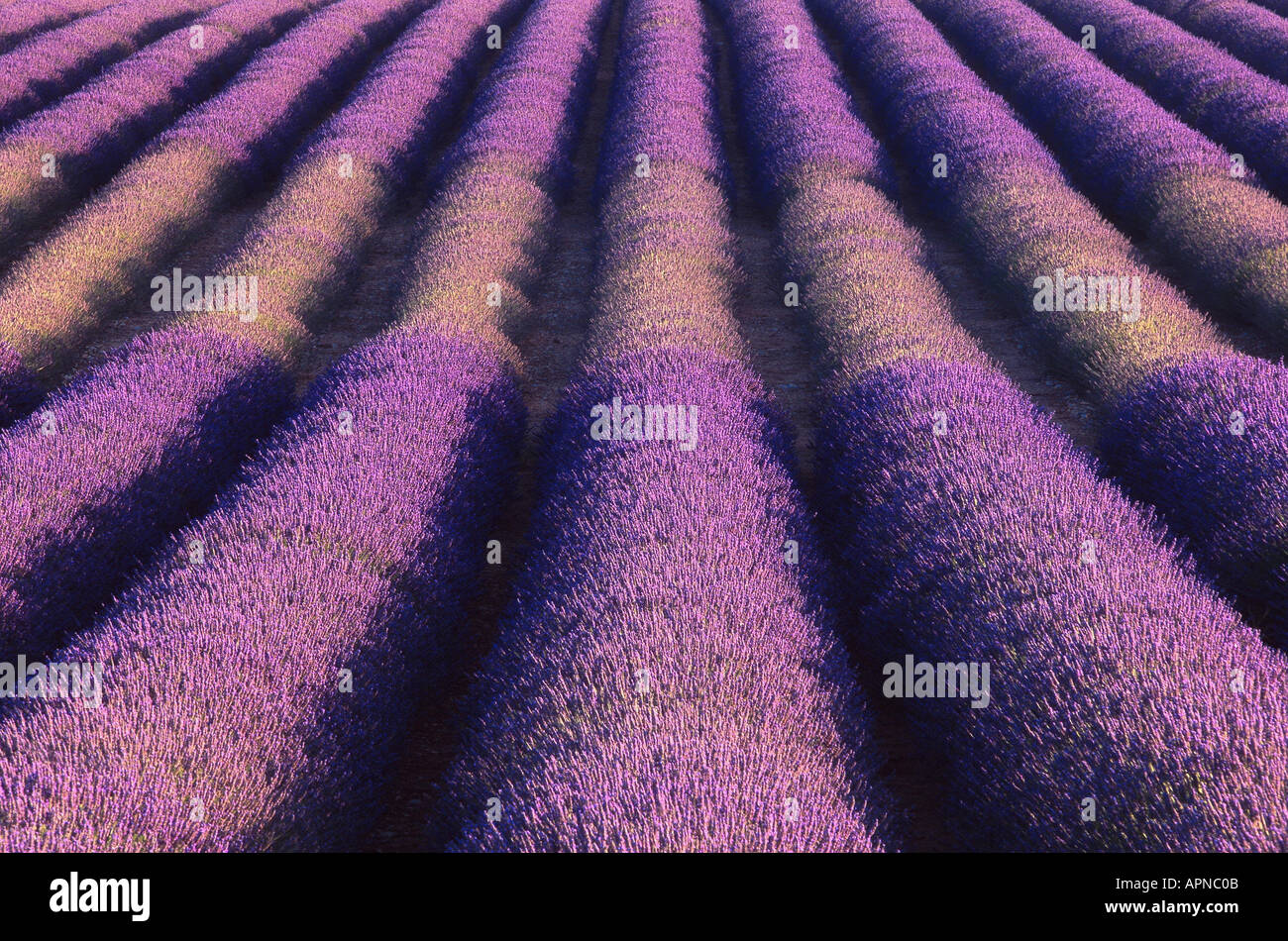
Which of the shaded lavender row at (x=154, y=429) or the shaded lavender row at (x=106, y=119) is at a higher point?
the shaded lavender row at (x=154, y=429)

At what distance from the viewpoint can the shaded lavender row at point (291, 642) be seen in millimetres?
2754

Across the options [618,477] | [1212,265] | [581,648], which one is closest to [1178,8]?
[1212,265]

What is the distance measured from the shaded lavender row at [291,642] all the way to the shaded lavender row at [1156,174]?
16.2 feet

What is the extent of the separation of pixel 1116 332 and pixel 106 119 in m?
9.32

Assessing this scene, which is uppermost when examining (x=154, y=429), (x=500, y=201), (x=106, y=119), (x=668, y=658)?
(x=668, y=658)

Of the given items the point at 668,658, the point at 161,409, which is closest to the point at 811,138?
the point at 161,409

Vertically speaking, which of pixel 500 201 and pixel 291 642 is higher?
pixel 291 642

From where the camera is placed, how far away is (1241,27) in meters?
12.9

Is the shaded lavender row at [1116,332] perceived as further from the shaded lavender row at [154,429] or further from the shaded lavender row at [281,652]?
the shaded lavender row at [154,429]

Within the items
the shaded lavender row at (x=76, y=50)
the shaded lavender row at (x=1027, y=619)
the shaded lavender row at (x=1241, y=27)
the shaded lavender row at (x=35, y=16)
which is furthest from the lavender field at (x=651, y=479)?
the shaded lavender row at (x=35, y=16)

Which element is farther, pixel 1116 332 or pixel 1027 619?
pixel 1116 332

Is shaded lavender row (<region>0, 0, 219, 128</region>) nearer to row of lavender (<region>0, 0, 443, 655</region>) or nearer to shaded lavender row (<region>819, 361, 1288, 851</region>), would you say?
row of lavender (<region>0, 0, 443, 655</region>)

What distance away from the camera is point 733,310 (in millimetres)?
7363

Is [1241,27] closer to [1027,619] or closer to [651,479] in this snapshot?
[651,479]
